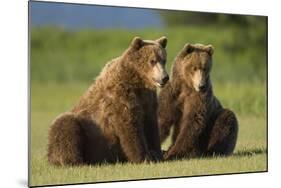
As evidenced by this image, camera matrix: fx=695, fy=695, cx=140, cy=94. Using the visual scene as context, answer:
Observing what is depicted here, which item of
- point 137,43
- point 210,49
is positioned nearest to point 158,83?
point 137,43

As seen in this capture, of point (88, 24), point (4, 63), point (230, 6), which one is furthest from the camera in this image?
point (230, 6)

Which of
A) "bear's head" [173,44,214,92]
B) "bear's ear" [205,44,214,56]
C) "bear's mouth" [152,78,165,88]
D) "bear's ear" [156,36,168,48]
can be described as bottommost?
"bear's mouth" [152,78,165,88]

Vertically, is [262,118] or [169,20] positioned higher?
[169,20]

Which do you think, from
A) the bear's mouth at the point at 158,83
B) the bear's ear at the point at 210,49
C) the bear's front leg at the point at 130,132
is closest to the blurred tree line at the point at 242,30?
the bear's ear at the point at 210,49

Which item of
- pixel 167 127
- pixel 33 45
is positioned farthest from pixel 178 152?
pixel 33 45

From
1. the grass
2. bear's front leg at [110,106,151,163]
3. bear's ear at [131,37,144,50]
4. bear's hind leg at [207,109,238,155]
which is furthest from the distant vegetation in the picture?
bear's front leg at [110,106,151,163]

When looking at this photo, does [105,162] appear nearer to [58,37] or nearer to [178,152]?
[178,152]

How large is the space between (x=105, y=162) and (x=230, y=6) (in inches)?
75.4

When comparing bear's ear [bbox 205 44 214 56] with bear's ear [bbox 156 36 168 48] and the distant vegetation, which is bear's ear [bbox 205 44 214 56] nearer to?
the distant vegetation

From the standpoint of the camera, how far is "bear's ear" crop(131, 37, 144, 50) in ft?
18.2

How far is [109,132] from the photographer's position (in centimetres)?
553

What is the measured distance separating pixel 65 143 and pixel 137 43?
Result: 3.22 ft

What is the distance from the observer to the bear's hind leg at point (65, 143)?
17.6ft

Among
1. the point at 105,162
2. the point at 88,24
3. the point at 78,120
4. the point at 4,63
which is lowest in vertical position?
the point at 105,162
